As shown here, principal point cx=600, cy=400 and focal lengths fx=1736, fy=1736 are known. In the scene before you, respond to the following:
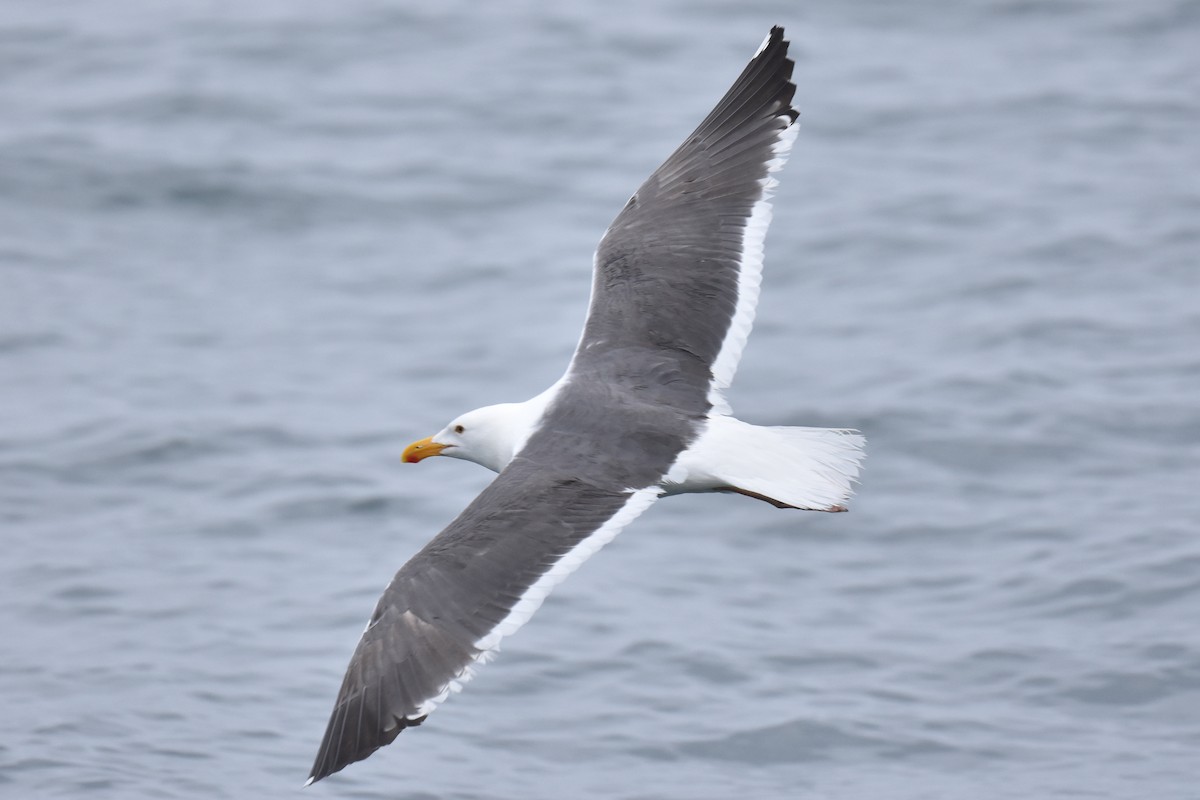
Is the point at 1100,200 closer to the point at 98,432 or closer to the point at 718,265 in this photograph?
the point at 718,265

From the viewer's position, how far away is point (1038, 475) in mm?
9195

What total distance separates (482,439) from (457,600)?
4.31 ft

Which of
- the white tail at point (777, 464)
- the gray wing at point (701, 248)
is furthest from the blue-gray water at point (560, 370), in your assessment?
the gray wing at point (701, 248)

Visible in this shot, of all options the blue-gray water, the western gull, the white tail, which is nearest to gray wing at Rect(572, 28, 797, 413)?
the western gull

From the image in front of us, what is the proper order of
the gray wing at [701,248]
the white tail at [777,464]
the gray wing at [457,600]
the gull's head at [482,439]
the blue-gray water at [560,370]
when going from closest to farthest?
1. the gray wing at [457,600]
2. the white tail at [777,464]
3. the gull's head at [482,439]
4. the gray wing at [701,248]
5. the blue-gray water at [560,370]

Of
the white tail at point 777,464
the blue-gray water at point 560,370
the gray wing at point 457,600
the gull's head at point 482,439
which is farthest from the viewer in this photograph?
the blue-gray water at point 560,370

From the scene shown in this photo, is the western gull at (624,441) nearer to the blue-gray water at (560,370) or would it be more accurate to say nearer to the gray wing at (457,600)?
the gray wing at (457,600)

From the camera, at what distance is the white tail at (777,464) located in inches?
253

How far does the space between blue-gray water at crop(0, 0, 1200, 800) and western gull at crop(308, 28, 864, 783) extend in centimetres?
144

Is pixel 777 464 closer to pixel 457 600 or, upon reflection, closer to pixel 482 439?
pixel 482 439

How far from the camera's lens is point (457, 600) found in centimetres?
583

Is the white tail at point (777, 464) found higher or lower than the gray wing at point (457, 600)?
higher

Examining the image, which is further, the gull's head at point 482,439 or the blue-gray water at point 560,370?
the blue-gray water at point 560,370

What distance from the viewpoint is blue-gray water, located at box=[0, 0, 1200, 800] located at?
7.41m
